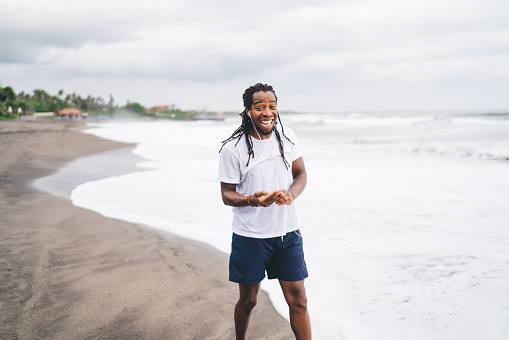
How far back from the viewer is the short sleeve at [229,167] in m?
2.49

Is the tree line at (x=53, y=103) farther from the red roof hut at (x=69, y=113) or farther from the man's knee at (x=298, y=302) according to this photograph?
the man's knee at (x=298, y=302)

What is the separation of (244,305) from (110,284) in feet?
5.84

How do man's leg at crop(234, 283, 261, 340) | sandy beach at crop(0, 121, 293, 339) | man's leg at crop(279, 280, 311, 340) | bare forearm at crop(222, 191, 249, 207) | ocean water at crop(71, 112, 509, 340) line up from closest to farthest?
bare forearm at crop(222, 191, 249, 207) < man's leg at crop(279, 280, 311, 340) < man's leg at crop(234, 283, 261, 340) < sandy beach at crop(0, 121, 293, 339) < ocean water at crop(71, 112, 509, 340)

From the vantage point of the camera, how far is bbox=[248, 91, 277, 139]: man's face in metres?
2.51

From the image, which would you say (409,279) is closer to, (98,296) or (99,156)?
(98,296)

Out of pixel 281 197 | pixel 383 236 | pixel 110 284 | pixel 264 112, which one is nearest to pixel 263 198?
pixel 281 197

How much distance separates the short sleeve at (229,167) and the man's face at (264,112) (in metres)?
0.23

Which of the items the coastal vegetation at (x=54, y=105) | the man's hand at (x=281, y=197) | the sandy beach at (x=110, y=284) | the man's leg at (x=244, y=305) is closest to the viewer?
the man's hand at (x=281, y=197)

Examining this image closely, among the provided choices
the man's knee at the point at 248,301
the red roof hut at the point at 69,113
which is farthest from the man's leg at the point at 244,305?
the red roof hut at the point at 69,113

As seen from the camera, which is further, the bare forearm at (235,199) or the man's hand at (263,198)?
the bare forearm at (235,199)

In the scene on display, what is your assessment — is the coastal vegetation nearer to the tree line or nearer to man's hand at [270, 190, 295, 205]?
the tree line

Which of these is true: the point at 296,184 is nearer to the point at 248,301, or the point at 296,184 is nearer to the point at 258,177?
the point at 258,177

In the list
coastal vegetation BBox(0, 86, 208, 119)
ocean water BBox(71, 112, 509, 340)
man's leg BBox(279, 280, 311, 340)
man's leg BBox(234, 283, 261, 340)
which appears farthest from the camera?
coastal vegetation BBox(0, 86, 208, 119)

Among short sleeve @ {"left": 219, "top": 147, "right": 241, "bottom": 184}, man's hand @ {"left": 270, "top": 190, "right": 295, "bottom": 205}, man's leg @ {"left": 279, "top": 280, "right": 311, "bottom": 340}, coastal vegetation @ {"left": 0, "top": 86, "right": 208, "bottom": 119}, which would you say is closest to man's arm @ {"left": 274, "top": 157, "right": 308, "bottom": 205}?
man's hand @ {"left": 270, "top": 190, "right": 295, "bottom": 205}
